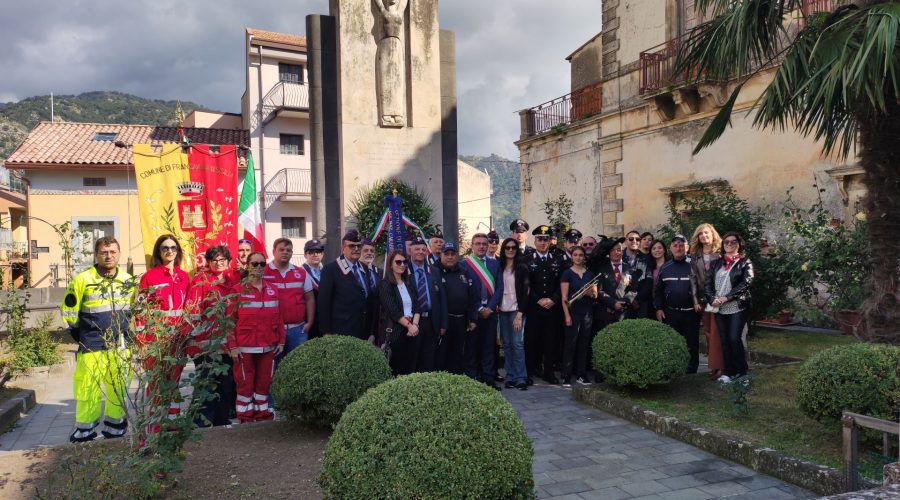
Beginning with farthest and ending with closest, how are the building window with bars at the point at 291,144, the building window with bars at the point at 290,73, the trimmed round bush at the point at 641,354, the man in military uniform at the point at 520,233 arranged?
the building window with bars at the point at 290,73 → the building window with bars at the point at 291,144 → the man in military uniform at the point at 520,233 → the trimmed round bush at the point at 641,354

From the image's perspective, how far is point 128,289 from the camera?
3.99 m

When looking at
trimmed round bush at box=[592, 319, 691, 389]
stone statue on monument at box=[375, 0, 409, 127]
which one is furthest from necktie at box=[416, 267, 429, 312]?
stone statue on monument at box=[375, 0, 409, 127]

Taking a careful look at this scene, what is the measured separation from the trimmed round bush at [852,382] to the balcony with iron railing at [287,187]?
2713 centimetres

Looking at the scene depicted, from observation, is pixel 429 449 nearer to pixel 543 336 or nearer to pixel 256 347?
pixel 256 347

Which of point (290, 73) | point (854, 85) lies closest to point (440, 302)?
point (854, 85)

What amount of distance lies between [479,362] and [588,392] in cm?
159

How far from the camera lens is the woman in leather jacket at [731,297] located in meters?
7.18

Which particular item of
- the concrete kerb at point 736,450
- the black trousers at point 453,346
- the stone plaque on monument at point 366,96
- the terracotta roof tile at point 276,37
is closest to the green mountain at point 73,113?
the terracotta roof tile at point 276,37

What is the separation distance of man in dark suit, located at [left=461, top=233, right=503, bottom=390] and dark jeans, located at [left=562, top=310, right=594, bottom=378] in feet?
3.11

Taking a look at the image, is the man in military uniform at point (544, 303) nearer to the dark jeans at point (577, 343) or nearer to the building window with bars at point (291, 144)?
the dark jeans at point (577, 343)

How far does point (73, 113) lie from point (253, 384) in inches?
3462

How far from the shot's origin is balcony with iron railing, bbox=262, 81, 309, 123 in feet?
99.2

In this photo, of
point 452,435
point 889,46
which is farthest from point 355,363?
point 889,46

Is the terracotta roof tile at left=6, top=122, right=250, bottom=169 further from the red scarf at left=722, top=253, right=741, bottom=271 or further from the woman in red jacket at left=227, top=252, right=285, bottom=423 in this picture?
the red scarf at left=722, top=253, right=741, bottom=271
